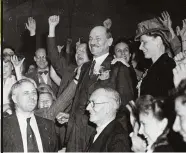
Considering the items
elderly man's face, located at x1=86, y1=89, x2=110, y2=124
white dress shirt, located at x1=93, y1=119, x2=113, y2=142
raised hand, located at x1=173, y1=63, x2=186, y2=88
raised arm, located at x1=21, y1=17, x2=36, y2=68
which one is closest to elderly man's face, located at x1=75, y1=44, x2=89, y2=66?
raised arm, located at x1=21, y1=17, x2=36, y2=68

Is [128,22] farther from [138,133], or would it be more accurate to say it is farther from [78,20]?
[138,133]

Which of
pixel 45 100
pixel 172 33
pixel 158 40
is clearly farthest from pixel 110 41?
pixel 45 100

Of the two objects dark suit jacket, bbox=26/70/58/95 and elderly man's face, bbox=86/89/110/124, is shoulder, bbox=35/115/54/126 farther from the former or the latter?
elderly man's face, bbox=86/89/110/124

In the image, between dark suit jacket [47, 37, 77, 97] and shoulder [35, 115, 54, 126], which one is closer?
shoulder [35, 115, 54, 126]

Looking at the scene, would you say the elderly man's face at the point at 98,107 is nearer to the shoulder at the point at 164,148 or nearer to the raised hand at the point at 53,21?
the shoulder at the point at 164,148

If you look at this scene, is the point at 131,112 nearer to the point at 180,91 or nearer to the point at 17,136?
the point at 180,91

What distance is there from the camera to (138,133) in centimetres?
314

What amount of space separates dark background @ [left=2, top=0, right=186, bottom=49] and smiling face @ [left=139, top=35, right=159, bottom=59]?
0.19m

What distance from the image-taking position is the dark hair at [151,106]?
9.70 ft

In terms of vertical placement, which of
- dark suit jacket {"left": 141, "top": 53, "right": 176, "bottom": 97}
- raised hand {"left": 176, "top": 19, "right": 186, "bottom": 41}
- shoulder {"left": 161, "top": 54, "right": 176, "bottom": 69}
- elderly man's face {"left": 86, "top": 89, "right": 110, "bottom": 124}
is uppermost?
raised hand {"left": 176, "top": 19, "right": 186, "bottom": 41}

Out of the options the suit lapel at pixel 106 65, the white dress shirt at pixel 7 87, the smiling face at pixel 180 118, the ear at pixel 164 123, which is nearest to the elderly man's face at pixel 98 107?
the suit lapel at pixel 106 65

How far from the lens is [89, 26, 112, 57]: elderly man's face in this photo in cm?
358

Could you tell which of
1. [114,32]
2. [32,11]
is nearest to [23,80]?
[32,11]

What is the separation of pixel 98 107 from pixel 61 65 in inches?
30.0
